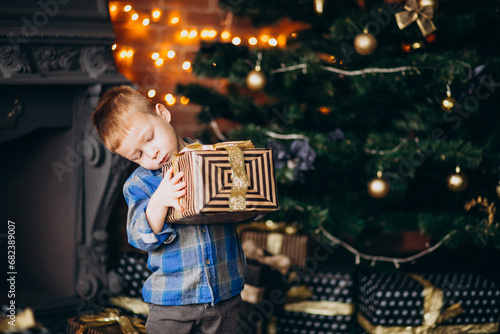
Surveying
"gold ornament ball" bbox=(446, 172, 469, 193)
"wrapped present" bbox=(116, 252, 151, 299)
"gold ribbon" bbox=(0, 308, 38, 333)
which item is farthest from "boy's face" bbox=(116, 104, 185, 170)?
"gold ornament ball" bbox=(446, 172, 469, 193)

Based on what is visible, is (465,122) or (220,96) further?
(220,96)

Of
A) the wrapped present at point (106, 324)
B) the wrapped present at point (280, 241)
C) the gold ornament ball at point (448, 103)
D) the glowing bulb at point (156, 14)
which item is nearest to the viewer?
the wrapped present at point (106, 324)

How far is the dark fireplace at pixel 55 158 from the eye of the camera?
1540mm

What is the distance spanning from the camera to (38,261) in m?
1.88

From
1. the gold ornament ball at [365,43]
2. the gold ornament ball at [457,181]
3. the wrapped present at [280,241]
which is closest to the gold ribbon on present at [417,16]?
the gold ornament ball at [365,43]

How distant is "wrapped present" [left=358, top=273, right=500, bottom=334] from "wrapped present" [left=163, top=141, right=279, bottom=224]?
0.79 metres

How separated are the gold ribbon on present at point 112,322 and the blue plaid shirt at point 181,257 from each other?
1.13 feet

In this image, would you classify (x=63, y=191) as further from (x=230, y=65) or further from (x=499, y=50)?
(x=499, y=50)

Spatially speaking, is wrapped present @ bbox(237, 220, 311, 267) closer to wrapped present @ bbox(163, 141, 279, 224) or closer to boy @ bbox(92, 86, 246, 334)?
boy @ bbox(92, 86, 246, 334)

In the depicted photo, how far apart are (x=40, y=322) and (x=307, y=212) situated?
923mm

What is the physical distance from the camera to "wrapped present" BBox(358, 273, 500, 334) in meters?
1.64

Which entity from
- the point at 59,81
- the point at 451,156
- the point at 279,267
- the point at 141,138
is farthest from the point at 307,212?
the point at 59,81

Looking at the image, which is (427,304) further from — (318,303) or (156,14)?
(156,14)

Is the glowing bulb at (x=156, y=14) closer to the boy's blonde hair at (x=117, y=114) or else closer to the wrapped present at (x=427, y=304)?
the boy's blonde hair at (x=117, y=114)
